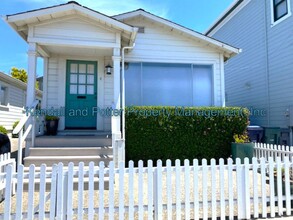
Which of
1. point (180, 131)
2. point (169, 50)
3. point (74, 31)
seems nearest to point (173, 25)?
point (169, 50)

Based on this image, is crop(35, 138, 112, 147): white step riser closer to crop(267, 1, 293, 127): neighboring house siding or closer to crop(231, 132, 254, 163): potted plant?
crop(231, 132, 254, 163): potted plant

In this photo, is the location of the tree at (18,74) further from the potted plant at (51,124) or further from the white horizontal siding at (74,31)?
the white horizontal siding at (74,31)

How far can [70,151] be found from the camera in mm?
6523

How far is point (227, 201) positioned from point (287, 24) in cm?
901

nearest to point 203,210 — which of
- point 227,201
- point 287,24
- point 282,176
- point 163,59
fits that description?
point 227,201

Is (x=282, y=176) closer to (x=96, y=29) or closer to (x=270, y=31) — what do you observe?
(x=96, y=29)

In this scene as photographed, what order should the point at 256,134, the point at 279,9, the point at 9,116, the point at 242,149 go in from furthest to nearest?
1. the point at 9,116
2. the point at 256,134
3. the point at 279,9
4. the point at 242,149

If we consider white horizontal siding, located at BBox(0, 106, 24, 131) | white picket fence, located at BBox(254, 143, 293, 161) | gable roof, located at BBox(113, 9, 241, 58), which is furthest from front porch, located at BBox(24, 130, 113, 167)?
white horizontal siding, located at BBox(0, 106, 24, 131)

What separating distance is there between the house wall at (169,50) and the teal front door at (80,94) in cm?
165

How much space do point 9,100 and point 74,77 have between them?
10078mm

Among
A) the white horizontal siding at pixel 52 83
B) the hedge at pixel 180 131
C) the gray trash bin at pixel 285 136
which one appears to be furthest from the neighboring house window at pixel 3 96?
the gray trash bin at pixel 285 136

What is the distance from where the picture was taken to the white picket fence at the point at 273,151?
6324mm

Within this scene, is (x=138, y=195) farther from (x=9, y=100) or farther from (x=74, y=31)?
(x=9, y=100)

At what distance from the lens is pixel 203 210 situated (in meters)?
3.94
